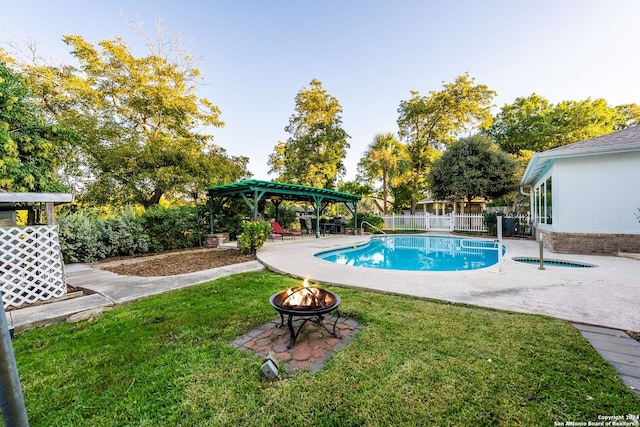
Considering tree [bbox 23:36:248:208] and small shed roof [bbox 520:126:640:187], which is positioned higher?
tree [bbox 23:36:248:208]

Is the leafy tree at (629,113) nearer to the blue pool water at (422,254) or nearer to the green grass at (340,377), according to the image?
the blue pool water at (422,254)

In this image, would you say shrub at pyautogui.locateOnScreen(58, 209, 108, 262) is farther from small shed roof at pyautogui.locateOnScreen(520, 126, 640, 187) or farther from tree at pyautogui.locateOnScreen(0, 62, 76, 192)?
small shed roof at pyautogui.locateOnScreen(520, 126, 640, 187)

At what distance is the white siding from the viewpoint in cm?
750

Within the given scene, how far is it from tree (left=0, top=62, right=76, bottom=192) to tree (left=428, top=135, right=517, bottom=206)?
19.0m

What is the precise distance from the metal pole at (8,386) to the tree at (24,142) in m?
9.07

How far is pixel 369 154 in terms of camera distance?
1938 cm

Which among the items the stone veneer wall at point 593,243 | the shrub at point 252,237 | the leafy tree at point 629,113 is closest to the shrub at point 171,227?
the shrub at point 252,237

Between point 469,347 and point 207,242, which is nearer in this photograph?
point 469,347

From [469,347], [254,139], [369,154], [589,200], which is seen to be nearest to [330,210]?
[369,154]

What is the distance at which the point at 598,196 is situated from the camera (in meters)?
7.81

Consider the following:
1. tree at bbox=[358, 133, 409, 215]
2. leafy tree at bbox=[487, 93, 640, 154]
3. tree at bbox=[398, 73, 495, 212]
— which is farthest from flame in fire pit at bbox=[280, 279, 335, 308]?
leafy tree at bbox=[487, 93, 640, 154]

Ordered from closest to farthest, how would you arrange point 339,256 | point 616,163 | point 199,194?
point 616,163
point 339,256
point 199,194

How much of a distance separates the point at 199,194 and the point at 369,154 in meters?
12.1

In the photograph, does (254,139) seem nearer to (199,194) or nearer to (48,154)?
(199,194)
